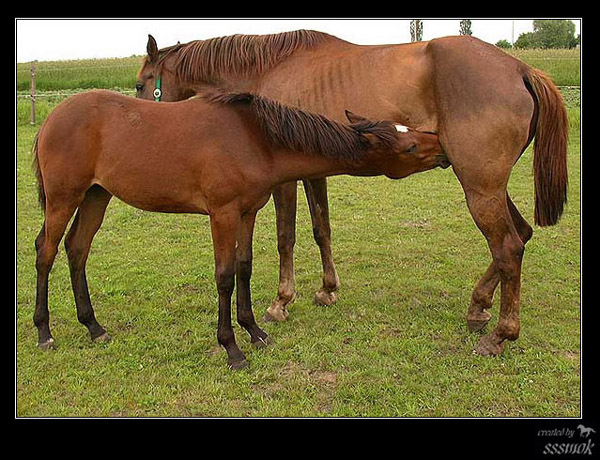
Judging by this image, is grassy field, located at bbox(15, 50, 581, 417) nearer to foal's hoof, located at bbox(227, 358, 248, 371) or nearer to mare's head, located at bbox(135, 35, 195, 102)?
foal's hoof, located at bbox(227, 358, 248, 371)

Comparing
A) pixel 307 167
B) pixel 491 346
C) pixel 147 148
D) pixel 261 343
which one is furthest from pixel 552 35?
pixel 147 148

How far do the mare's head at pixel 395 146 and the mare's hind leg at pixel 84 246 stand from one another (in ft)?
7.21

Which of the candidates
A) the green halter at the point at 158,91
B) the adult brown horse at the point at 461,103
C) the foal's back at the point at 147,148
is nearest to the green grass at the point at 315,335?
the adult brown horse at the point at 461,103

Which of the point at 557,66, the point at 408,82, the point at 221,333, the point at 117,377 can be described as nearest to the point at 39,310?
the point at 117,377

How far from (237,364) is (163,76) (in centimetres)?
299

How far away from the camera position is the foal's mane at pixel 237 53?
4.89m

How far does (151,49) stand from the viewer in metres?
5.35

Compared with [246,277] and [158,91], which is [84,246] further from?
[158,91]

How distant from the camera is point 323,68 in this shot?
4.63 meters

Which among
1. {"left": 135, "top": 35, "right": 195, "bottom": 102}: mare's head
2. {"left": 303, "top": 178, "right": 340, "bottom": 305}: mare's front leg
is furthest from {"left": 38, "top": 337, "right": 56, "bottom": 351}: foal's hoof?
{"left": 135, "top": 35, "right": 195, "bottom": 102}: mare's head

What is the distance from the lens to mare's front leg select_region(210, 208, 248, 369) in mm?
3836

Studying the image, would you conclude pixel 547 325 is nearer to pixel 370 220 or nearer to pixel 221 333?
pixel 221 333

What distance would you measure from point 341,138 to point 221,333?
5.44 feet

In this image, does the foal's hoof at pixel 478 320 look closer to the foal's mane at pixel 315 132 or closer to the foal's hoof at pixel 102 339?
the foal's mane at pixel 315 132
